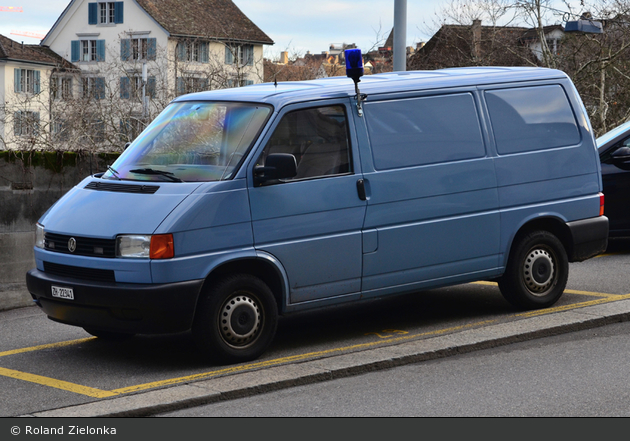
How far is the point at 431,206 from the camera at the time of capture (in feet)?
26.2

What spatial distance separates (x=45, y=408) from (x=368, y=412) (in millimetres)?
1981

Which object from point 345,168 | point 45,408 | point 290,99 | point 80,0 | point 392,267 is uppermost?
point 80,0

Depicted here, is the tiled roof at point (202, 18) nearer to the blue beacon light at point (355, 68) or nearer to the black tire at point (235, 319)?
the blue beacon light at point (355, 68)

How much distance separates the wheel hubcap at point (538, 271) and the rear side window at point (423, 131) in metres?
1.16

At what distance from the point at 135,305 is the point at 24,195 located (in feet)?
13.6

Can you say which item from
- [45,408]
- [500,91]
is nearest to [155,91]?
[500,91]

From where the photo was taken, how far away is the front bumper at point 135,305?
6.62m

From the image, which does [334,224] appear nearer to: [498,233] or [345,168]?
[345,168]

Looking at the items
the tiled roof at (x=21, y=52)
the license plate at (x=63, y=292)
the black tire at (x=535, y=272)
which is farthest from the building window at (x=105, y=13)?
the license plate at (x=63, y=292)

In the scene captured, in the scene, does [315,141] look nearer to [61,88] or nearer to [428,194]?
[428,194]

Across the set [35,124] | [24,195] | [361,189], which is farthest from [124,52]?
[361,189]

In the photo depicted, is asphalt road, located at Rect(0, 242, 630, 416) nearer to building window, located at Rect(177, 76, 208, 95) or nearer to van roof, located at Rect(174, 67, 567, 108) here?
van roof, located at Rect(174, 67, 567, 108)

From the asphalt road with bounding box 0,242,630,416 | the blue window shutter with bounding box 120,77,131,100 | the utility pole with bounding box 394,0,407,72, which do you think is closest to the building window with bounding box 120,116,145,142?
the blue window shutter with bounding box 120,77,131,100

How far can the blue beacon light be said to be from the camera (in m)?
7.61
